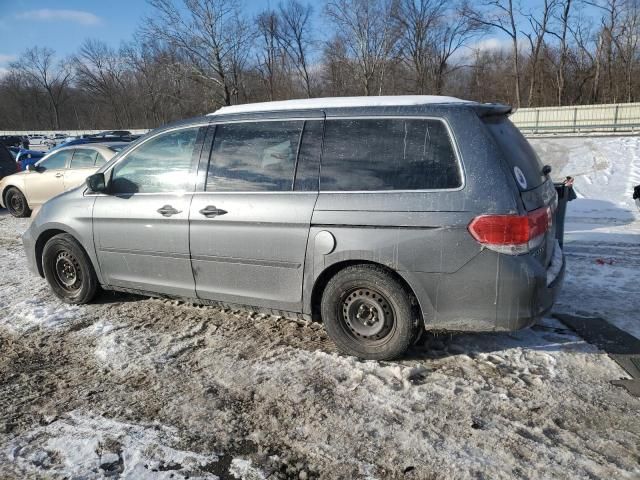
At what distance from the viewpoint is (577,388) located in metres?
3.24

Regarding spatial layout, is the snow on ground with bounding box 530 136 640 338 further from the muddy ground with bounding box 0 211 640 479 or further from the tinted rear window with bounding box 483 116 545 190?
the tinted rear window with bounding box 483 116 545 190

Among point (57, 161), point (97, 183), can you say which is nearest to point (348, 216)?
point (97, 183)

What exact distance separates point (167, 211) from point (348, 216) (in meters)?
1.69

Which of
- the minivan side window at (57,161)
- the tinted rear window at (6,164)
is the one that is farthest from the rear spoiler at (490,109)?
the tinted rear window at (6,164)

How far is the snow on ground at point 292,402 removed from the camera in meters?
2.61

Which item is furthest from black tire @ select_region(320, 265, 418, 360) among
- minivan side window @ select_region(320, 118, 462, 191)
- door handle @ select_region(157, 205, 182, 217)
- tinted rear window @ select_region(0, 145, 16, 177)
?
tinted rear window @ select_region(0, 145, 16, 177)

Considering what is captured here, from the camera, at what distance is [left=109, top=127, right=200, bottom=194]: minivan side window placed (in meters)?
4.21

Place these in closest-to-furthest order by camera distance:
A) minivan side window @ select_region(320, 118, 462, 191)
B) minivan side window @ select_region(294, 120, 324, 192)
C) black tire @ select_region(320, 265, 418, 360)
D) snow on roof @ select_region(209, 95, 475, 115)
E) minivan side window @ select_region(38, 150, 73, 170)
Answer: minivan side window @ select_region(320, 118, 462, 191) < black tire @ select_region(320, 265, 418, 360) < snow on roof @ select_region(209, 95, 475, 115) < minivan side window @ select_region(294, 120, 324, 192) < minivan side window @ select_region(38, 150, 73, 170)

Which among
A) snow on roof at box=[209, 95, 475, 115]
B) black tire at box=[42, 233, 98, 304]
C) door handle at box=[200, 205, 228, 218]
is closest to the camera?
snow on roof at box=[209, 95, 475, 115]

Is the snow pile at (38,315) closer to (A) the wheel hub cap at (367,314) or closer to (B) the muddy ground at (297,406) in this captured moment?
(B) the muddy ground at (297,406)

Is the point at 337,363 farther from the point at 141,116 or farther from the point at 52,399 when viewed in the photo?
the point at 141,116

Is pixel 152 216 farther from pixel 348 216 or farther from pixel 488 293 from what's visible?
pixel 488 293

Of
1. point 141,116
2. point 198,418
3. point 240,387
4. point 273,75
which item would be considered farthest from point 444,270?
point 141,116

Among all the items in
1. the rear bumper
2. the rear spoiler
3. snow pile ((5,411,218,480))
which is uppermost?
the rear spoiler
